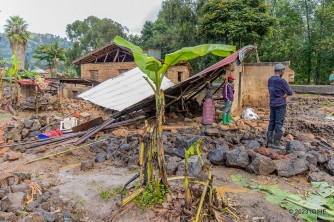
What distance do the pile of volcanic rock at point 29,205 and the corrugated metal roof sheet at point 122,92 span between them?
18.6 ft

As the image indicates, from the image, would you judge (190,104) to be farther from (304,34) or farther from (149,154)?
(304,34)

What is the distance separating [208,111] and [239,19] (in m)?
14.4

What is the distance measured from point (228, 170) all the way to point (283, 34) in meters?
24.9

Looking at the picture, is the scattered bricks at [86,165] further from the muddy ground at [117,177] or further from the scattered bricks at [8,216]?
the scattered bricks at [8,216]

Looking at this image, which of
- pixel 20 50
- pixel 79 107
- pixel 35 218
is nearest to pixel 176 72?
pixel 79 107

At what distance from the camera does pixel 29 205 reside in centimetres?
334

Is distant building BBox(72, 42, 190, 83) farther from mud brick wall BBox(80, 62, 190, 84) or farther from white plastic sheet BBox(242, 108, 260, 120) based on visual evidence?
white plastic sheet BBox(242, 108, 260, 120)

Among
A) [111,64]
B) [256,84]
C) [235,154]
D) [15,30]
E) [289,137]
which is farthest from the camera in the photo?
[15,30]

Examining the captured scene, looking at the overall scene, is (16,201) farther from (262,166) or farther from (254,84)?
(254,84)

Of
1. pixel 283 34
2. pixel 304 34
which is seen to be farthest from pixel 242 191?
pixel 304 34

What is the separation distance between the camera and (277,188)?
3939 millimetres

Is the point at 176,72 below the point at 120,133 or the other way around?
the other way around

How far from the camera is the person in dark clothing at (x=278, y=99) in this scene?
17.9 feet

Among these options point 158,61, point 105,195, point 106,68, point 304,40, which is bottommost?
point 105,195
